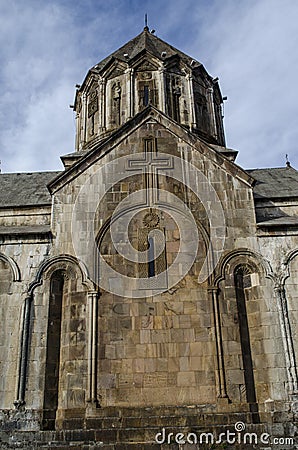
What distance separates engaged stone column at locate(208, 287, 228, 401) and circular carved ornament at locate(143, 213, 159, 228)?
2711 mm

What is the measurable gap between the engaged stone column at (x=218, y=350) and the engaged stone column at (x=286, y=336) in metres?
1.80

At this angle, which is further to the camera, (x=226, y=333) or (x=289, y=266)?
(x=289, y=266)

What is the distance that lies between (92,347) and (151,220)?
14.2ft

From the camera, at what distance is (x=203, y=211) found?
1538 cm

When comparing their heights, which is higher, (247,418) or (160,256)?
(160,256)

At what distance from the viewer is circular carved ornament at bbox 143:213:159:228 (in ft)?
50.0

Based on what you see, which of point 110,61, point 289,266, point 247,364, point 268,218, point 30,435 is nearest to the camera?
point 30,435

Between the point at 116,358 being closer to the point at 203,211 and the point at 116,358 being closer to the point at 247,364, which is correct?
the point at 247,364

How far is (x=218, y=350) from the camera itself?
13.5 metres

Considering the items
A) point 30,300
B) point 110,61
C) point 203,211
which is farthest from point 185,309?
point 110,61

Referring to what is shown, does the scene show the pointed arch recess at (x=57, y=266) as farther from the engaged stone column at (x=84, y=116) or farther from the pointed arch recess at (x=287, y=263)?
the engaged stone column at (x=84, y=116)

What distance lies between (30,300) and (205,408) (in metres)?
5.96

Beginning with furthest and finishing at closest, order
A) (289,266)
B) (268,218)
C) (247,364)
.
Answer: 1. (268,218)
2. (289,266)
3. (247,364)

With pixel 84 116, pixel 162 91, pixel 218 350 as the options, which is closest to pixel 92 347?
pixel 218 350
